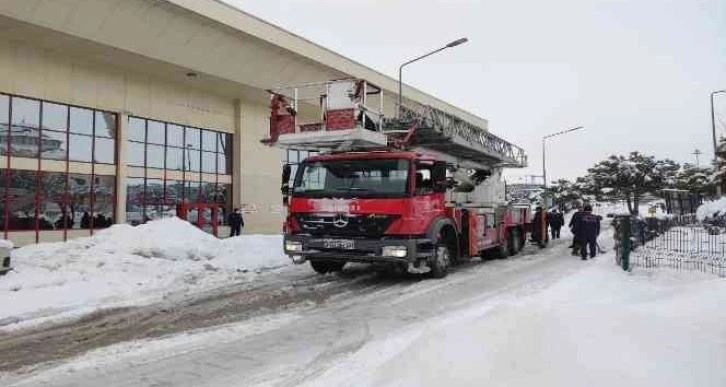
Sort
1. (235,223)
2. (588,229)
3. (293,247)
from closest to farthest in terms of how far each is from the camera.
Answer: (293,247) → (588,229) → (235,223)

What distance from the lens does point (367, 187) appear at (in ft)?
35.5

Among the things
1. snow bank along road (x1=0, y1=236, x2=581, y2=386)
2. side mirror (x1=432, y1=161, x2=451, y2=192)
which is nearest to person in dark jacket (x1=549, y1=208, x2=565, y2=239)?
snow bank along road (x1=0, y1=236, x2=581, y2=386)

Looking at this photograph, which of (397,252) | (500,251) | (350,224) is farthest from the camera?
(500,251)

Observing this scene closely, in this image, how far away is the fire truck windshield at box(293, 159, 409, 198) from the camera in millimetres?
10734

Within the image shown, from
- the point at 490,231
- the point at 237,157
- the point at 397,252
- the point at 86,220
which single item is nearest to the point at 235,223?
the point at 237,157

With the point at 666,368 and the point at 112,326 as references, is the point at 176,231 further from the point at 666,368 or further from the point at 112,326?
the point at 666,368

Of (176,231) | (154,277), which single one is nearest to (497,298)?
(154,277)

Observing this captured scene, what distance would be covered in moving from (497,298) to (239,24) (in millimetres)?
16939

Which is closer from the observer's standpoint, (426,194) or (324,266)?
(426,194)

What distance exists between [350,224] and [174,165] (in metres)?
16.5

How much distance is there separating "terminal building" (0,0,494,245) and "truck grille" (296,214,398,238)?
1231 centimetres

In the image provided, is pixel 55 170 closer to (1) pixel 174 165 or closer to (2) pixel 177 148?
(1) pixel 174 165

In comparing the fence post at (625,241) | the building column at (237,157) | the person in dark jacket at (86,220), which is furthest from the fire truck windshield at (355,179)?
the building column at (237,157)

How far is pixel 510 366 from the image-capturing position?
4.49 metres
